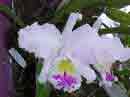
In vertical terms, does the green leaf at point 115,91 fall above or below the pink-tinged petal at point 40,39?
below

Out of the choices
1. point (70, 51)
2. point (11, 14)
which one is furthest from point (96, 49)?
point (11, 14)

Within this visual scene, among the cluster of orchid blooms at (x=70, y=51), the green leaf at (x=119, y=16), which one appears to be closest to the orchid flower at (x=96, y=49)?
the cluster of orchid blooms at (x=70, y=51)

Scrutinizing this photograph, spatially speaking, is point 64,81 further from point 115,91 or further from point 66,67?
point 115,91

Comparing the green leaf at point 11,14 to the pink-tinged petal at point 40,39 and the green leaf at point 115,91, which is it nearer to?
the pink-tinged petal at point 40,39

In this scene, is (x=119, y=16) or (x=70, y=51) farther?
(x=119, y=16)

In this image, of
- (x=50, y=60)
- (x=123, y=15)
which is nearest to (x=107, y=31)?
(x=123, y=15)

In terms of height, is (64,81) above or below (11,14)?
below

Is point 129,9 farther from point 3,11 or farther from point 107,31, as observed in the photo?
point 3,11
